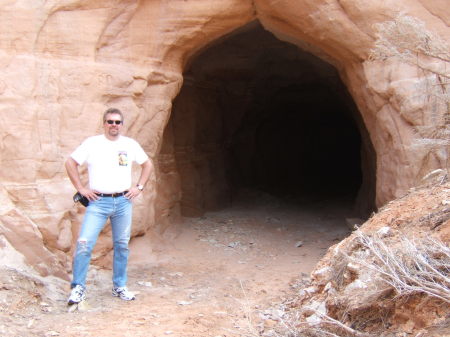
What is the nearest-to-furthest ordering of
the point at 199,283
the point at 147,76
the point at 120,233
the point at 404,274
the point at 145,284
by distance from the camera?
the point at 404,274
the point at 120,233
the point at 145,284
the point at 199,283
the point at 147,76

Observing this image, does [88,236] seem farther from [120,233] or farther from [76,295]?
[76,295]

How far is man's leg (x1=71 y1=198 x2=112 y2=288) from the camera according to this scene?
4.07m

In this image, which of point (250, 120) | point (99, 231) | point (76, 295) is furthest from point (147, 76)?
point (250, 120)

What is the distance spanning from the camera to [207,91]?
863 centimetres

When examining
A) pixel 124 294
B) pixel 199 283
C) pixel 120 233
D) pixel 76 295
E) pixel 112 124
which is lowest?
pixel 199 283

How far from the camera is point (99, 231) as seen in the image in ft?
13.9

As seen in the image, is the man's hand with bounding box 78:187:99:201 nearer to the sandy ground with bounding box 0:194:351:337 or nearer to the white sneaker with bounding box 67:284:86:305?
the white sneaker with bounding box 67:284:86:305

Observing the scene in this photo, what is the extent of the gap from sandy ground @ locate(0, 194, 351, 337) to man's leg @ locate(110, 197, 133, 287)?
0.22 m

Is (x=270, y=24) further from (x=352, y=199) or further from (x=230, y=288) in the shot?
(x=352, y=199)

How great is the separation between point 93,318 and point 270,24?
378 centimetres

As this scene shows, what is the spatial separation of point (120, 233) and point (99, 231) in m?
0.18

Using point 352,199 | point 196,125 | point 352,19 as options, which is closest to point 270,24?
point 352,19

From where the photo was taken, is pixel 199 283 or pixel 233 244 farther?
pixel 233 244

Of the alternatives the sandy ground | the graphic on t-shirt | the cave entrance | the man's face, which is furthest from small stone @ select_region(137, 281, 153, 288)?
the cave entrance
